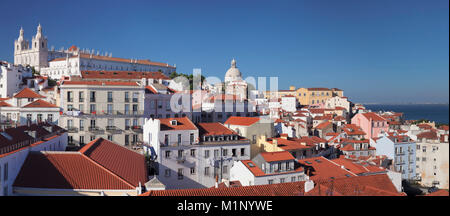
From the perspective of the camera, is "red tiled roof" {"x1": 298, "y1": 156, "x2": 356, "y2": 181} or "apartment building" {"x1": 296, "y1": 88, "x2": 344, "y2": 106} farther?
"apartment building" {"x1": 296, "y1": 88, "x2": 344, "y2": 106}

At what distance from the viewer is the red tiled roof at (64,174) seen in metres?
8.95

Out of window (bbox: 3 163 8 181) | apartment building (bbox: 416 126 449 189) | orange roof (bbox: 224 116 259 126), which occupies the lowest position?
apartment building (bbox: 416 126 449 189)

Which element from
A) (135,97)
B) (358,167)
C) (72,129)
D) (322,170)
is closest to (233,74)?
(135,97)

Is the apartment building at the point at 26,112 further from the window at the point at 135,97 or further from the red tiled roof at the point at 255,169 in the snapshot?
the red tiled roof at the point at 255,169

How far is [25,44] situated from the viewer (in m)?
57.3

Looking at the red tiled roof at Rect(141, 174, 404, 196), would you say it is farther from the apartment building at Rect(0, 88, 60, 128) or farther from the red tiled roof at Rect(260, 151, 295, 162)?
the apartment building at Rect(0, 88, 60, 128)

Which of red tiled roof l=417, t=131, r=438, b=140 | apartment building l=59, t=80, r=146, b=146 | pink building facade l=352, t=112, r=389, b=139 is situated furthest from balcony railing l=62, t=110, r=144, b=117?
pink building facade l=352, t=112, r=389, b=139

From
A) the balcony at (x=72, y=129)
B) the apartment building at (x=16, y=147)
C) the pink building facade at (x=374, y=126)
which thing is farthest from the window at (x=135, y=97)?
the pink building facade at (x=374, y=126)

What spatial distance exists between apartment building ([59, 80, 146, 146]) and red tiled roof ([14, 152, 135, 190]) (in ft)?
32.2

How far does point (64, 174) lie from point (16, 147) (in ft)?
5.23

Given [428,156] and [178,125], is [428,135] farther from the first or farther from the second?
[178,125]

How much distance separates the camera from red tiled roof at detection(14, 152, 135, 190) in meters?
8.95

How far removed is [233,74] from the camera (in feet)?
201

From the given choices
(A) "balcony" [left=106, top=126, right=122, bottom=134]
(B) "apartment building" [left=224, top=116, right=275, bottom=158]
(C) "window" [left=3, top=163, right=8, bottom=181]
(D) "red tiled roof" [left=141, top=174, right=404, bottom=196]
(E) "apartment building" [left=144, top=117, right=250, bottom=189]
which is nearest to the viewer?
(D) "red tiled roof" [left=141, top=174, right=404, bottom=196]
